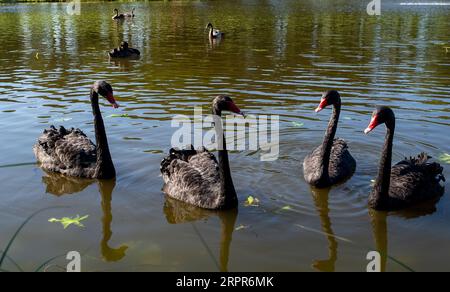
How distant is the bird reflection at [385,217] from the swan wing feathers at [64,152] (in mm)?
3811

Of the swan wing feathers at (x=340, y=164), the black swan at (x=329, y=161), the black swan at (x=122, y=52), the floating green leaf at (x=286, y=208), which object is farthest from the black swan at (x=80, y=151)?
the black swan at (x=122, y=52)

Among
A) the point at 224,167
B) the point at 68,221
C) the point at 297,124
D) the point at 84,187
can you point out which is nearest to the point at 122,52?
the point at 297,124

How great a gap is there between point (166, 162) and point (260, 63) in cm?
943

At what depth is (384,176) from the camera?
5.71 m

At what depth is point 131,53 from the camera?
16.7 m

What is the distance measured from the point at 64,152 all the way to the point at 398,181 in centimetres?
442

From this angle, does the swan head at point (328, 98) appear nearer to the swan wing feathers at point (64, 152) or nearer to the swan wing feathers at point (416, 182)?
the swan wing feathers at point (416, 182)

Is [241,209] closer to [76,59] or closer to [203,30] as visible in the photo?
[76,59]

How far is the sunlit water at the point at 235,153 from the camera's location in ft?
16.6

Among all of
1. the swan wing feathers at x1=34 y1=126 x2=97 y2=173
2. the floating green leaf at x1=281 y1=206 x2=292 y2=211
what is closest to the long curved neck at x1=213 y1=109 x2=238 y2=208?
the floating green leaf at x1=281 y1=206 x2=292 y2=211

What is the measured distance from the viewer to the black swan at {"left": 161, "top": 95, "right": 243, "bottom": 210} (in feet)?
18.9

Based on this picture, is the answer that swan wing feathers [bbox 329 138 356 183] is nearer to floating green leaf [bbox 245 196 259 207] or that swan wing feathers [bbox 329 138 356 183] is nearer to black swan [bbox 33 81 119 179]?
floating green leaf [bbox 245 196 259 207]

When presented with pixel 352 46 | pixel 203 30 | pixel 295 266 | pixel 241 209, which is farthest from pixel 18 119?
pixel 203 30

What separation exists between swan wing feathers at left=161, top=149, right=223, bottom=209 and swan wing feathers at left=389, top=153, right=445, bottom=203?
6.84ft
